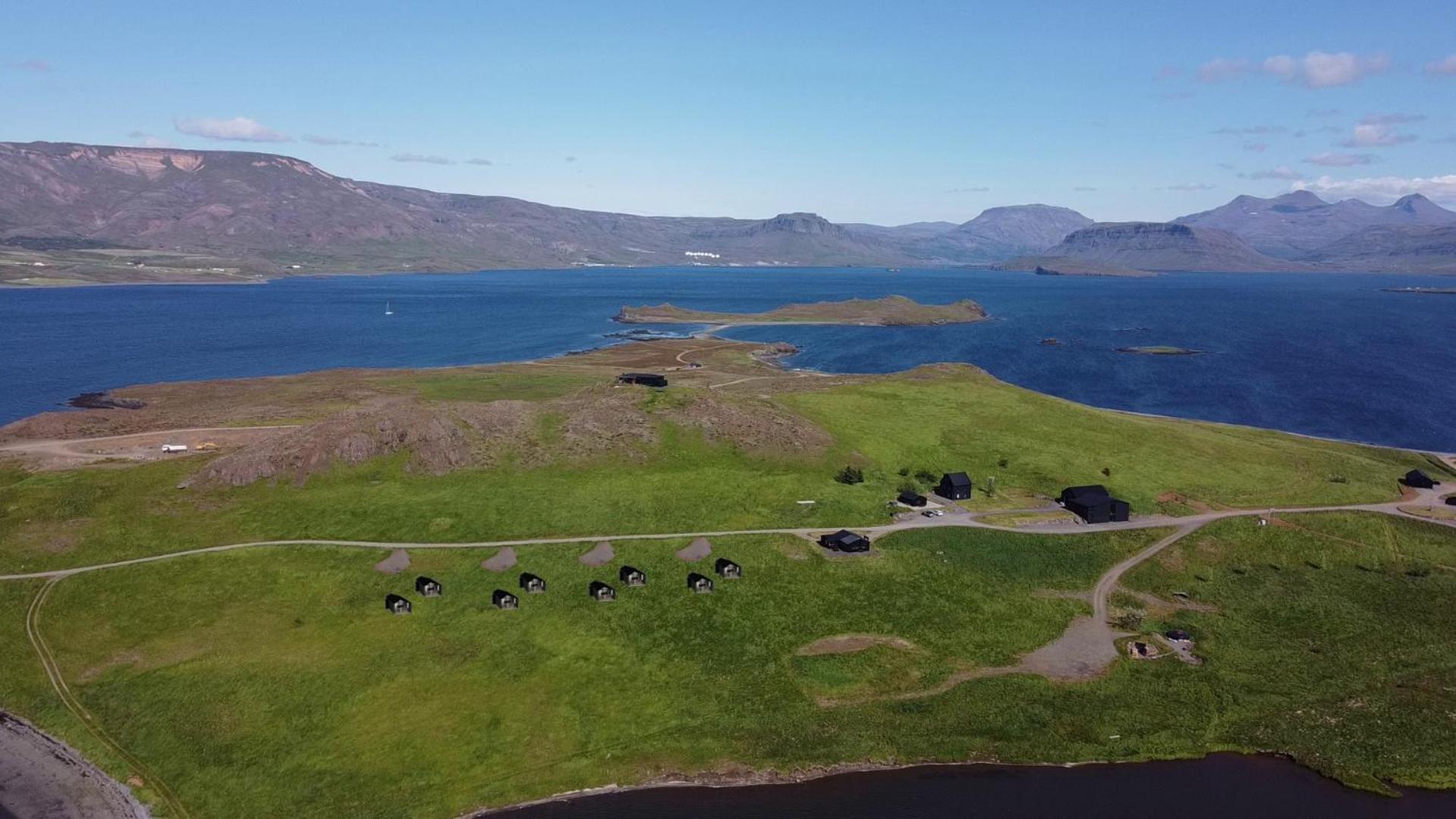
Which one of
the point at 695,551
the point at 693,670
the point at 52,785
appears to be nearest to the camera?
the point at 52,785

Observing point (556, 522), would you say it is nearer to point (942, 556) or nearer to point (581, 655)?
point (581, 655)

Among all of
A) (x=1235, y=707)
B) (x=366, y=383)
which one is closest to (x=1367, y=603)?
(x=1235, y=707)

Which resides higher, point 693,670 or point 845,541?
point 845,541

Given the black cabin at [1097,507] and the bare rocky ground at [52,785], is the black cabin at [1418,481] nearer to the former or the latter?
the black cabin at [1097,507]

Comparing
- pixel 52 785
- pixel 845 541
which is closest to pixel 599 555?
pixel 845 541

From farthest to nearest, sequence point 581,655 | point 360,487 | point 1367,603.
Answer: point 360,487
point 1367,603
point 581,655

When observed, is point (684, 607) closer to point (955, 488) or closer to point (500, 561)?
point (500, 561)
